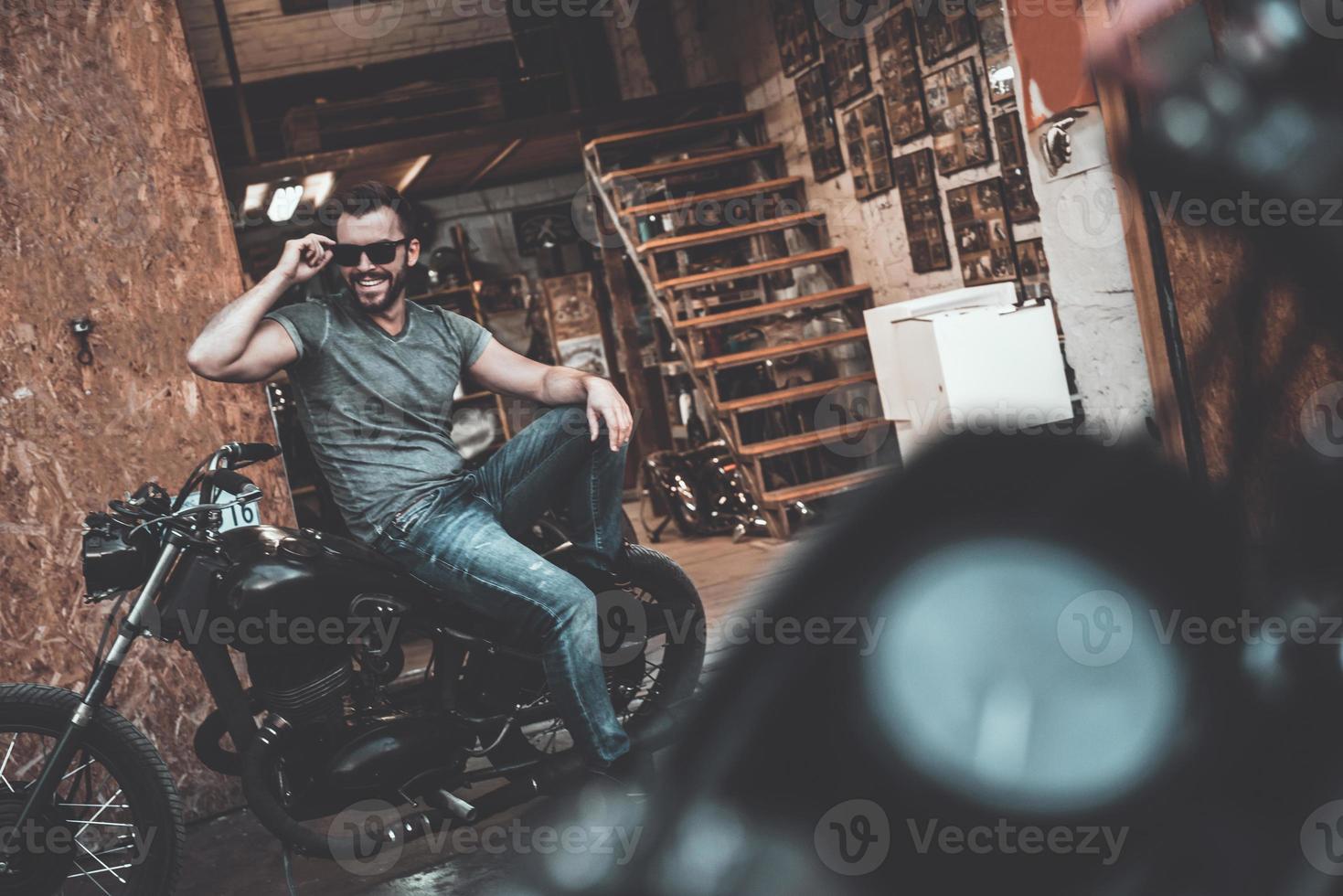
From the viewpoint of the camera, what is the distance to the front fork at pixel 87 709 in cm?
206

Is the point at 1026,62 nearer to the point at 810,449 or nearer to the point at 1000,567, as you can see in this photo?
the point at 1000,567

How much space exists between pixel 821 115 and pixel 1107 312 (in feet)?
12.8

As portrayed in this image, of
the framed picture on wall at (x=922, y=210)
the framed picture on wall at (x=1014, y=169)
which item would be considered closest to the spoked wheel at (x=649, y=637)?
the framed picture on wall at (x=1014, y=169)

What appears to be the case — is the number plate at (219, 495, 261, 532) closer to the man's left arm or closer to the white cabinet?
the man's left arm

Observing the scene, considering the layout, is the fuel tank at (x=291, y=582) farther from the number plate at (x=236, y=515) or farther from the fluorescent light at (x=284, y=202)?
the fluorescent light at (x=284, y=202)

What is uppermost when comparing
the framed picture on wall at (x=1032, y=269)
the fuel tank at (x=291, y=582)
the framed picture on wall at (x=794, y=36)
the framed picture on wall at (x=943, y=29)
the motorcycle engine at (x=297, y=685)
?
the framed picture on wall at (x=794, y=36)

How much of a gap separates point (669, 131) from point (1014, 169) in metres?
2.63

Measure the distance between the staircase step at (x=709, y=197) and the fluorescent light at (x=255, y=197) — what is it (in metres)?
2.73

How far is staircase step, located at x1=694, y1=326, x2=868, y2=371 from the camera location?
5.85m

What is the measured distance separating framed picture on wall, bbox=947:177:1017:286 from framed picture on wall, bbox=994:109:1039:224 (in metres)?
0.06

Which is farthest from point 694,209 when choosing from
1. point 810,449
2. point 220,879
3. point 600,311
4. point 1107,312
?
point 220,879

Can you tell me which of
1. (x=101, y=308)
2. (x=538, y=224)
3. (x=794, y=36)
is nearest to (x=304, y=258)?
(x=101, y=308)

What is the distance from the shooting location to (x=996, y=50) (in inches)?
185

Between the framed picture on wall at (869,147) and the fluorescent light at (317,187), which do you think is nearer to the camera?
the framed picture on wall at (869,147)
